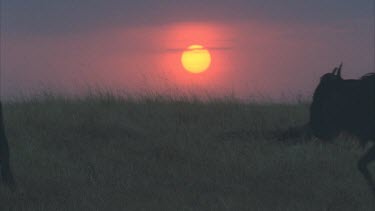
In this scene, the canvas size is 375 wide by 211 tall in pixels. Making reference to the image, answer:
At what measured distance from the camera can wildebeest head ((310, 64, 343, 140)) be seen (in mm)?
9000

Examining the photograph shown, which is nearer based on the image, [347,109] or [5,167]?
[347,109]

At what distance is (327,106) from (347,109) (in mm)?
262

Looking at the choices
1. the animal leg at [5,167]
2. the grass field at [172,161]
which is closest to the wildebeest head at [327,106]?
the grass field at [172,161]

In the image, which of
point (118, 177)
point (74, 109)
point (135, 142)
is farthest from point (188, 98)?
point (118, 177)

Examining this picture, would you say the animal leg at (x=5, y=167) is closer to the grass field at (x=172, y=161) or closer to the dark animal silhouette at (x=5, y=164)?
the dark animal silhouette at (x=5, y=164)

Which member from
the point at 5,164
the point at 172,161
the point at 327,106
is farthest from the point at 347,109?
the point at 5,164

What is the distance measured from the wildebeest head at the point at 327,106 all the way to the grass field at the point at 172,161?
0.56 m

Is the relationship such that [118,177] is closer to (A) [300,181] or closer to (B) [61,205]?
(B) [61,205]

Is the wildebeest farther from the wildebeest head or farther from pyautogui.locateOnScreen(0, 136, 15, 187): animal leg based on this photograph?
pyautogui.locateOnScreen(0, 136, 15, 187): animal leg

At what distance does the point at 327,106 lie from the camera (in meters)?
9.09

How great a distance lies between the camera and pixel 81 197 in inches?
344

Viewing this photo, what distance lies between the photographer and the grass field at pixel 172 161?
8.74m

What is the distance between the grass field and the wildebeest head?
1.85ft

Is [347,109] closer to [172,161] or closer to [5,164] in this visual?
[172,161]
